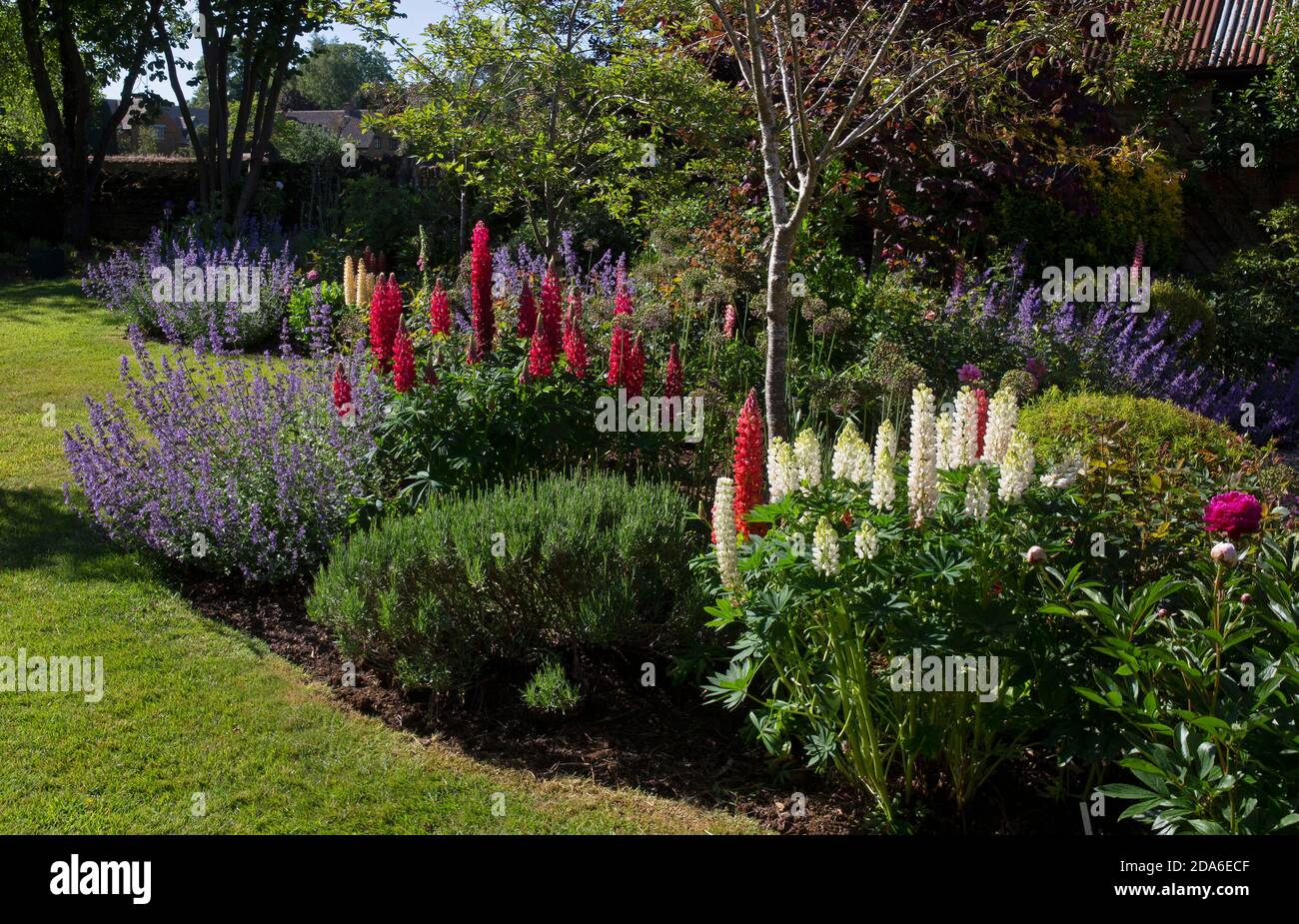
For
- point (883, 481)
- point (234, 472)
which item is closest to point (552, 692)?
point (883, 481)

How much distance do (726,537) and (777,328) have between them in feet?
5.23

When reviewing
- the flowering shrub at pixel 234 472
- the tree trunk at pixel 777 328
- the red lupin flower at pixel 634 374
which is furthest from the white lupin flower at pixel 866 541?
the flowering shrub at pixel 234 472

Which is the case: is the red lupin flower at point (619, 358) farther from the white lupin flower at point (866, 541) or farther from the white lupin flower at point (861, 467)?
the white lupin flower at point (866, 541)

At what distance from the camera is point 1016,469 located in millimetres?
3604

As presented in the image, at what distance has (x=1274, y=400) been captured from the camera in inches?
381

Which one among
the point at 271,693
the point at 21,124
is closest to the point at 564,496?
the point at 271,693

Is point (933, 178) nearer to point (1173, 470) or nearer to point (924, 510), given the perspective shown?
point (1173, 470)

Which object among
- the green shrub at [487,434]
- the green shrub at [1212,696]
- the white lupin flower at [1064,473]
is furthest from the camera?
the green shrub at [487,434]

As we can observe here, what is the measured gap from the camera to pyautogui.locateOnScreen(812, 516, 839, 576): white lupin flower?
351 centimetres

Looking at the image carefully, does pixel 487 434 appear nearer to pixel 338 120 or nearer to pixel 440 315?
pixel 440 315

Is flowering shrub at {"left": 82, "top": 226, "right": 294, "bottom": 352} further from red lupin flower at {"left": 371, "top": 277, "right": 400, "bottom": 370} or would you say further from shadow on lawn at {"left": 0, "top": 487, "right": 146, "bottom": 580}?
red lupin flower at {"left": 371, "top": 277, "right": 400, "bottom": 370}

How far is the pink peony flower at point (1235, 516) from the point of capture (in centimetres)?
321

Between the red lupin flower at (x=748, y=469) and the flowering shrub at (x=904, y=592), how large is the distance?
1.35ft

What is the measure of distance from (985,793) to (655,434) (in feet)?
9.03
